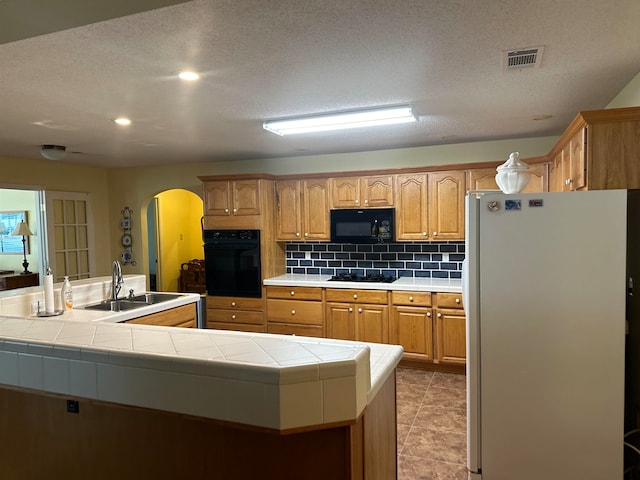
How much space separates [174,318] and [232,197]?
2.04 metres

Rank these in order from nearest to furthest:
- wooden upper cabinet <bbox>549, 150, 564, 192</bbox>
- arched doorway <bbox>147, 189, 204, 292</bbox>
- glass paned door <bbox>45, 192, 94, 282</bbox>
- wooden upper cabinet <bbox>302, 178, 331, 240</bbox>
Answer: wooden upper cabinet <bbox>549, 150, 564, 192</bbox>
wooden upper cabinet <bbox>302, 178, 331, 240</bbox>
glass paned door <bbox>45, 192, 94, 282</bbox>
arched doorway <bbox>147, 189, 204, 292</bbox>

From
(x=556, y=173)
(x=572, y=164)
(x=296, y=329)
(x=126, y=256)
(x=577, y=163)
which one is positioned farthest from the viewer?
(x=126, y=256)

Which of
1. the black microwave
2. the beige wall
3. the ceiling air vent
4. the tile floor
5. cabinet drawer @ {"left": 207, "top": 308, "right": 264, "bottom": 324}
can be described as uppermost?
the ceiling air vent

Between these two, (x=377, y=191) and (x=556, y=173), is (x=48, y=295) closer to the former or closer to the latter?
(x=377, y=191)

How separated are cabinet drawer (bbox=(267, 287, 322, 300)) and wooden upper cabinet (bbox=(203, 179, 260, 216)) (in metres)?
0.91

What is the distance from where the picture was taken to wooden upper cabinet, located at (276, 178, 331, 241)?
195 inches

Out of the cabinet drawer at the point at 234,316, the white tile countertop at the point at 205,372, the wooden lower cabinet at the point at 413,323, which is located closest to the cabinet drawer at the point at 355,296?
the wooden lower cabinet at the point at 413,323

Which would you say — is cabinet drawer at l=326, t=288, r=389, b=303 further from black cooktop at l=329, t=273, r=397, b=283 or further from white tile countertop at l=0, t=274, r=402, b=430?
white tile countertop at l=0, t=274, r=402, b=430

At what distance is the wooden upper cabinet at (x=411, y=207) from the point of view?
178 inches

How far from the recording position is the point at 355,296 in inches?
179

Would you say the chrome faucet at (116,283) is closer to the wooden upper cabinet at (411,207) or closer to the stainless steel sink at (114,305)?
the stainless steel sink at (114,305)

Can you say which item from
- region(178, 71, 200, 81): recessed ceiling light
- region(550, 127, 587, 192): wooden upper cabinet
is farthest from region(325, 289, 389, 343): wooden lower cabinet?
region(178, 71, 200, 81): recessed ceiling light

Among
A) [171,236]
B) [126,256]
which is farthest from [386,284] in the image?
[171,236]

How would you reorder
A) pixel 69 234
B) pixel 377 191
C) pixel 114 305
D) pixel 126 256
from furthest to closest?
1. pixel 126 256
2. pixel 69 234
3. pixel 377 191
4. pixel 114 305
